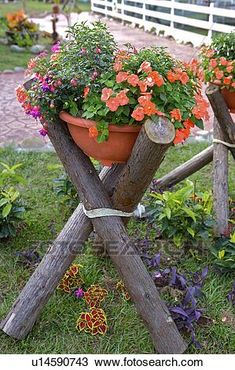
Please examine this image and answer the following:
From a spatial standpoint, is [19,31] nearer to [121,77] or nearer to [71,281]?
[71,281]

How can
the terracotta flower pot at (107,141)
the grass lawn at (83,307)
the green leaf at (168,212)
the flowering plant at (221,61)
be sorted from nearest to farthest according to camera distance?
the terracotta flower pot at (107,141) < the grass lawn at (83,307) < the flowering plant at (221,61) < the green leaf at (168,212)

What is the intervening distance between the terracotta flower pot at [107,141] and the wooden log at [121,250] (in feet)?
0.30

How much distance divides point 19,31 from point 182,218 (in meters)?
7.78

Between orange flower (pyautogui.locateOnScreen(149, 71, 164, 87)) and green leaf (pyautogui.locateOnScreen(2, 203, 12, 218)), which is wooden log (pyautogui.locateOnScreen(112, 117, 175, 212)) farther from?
green leaf (pyautogui.locateOnScreen(2, 203, 12, 218))

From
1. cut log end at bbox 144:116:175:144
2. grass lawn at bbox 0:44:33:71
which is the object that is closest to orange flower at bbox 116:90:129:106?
cut log end at bbox 144:116:175:144

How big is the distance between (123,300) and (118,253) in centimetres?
55

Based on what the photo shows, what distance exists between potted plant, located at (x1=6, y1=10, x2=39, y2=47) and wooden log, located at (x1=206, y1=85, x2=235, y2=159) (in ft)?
23.9

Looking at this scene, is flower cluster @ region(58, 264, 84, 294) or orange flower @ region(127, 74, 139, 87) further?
flower cluster @ region(58, 264, 84, 294)

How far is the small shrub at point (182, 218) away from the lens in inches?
106

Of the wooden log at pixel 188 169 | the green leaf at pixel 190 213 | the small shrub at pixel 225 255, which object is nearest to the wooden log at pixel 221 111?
the wooden log at pixel 188 169

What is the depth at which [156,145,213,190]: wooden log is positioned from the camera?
10.3 ft

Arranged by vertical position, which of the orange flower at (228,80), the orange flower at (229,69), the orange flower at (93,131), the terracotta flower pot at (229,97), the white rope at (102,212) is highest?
the orange flower at (93,131)

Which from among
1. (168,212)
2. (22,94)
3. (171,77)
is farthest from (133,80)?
(168,212)

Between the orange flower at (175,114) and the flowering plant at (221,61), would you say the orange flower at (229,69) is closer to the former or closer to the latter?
the flowering plant at (221,61)
